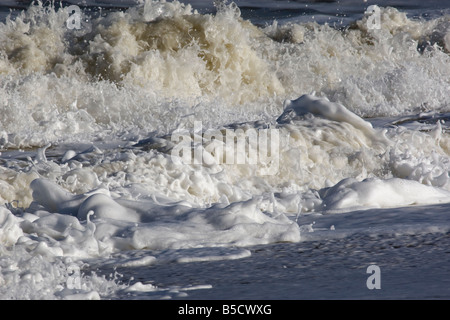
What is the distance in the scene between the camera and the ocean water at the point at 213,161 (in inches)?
152

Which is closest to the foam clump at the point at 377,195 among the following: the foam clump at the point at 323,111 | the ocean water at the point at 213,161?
the ocean water at the point at 213,161

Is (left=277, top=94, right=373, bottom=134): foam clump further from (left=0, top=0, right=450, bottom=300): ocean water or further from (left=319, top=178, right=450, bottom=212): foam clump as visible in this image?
(left=319, top=178, right=450, bottom=212): foam clump

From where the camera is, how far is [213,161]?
22.0 ft

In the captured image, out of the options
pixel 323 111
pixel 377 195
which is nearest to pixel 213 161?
pixel 377 195

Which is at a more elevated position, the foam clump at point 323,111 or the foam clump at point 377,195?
the foam clump at point 323,111

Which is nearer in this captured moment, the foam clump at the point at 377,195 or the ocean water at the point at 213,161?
the ocean water at the point at 213,161

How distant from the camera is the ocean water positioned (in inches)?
152

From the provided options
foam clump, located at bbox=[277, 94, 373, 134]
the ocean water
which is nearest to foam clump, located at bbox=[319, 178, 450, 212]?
the ocean water

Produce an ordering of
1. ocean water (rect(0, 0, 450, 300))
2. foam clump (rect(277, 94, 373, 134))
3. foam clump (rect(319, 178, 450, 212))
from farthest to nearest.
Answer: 1. foam clump (rect(277, 94, 373, 134))
2. foam clump (rect(319, 178, 450, 212))
3. ocean water (rect(0, 0, 450, 300))

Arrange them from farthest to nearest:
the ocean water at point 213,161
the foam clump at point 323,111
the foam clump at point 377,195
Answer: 1. the foam clump at point 323,111
2. the foam clump at point 377,195
3. the ocean water at point 213,161

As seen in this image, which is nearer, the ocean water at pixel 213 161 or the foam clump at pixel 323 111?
the ocean water at pixel 213 161

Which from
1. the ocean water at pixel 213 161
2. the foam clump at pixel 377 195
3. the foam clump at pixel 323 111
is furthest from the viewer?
the foam clump at pixel 323 111

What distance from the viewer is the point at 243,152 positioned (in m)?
7.13

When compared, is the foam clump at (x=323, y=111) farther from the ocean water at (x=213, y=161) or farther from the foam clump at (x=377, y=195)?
the foam clump at (x=377, y=195)
